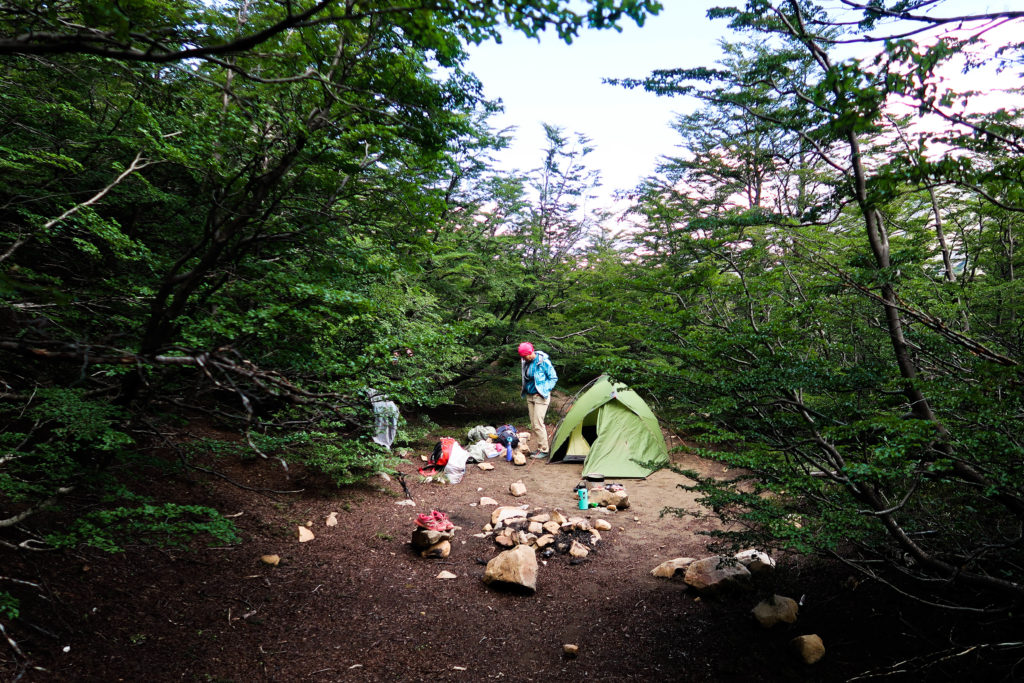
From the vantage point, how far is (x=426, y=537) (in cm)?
486

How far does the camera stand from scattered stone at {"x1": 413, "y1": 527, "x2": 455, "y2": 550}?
4.85m

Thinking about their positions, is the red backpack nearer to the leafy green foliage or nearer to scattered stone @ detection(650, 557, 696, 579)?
scattered stone @ detection(650, 557, 696, 579)

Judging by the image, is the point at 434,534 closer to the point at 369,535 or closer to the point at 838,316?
the point at 369,535

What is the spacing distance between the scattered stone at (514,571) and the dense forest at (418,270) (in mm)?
1853

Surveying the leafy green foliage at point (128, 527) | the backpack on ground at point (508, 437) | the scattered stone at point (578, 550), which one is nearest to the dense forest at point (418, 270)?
the leafy green foliage at point (128, 527)

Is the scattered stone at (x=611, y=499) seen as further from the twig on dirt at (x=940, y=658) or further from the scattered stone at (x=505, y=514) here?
the twig on dirt at (x=940, y=658)

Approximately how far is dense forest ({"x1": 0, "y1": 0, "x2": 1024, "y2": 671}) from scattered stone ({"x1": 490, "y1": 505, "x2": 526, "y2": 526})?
2329mm

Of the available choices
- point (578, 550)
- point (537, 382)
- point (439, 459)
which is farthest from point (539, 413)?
point (578, 550)

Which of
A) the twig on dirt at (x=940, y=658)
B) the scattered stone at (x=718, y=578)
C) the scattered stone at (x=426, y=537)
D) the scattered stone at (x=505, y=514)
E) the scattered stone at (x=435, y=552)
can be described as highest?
the twig on dirt at (x=940, y=658)

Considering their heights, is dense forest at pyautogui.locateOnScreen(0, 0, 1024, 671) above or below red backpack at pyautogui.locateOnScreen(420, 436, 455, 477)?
above

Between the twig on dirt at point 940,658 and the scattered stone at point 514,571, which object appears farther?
the scattered stone at point 514,571

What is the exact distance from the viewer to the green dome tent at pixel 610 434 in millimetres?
7473

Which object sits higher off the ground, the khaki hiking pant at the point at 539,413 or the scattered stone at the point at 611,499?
the khaki hiking pant at the point at 539,413

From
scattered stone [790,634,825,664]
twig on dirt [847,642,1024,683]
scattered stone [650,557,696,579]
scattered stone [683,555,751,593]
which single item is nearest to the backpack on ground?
scattered stone [650,557,696,579]
